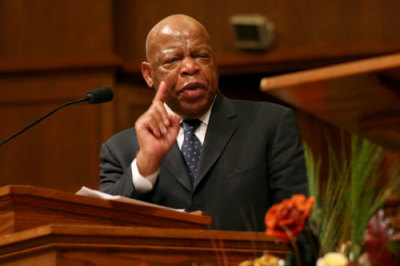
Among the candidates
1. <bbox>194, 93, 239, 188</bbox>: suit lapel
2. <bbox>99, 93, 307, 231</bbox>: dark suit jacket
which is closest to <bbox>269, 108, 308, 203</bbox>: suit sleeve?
<bbox>99, 93, 307, 231</bbox>: dark suit jacket

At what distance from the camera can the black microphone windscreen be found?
265cm

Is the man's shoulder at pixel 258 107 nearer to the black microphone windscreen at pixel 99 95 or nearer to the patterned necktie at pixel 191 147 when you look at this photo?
the patterned necktie at pixel 191 147

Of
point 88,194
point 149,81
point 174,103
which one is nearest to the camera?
point 88,194

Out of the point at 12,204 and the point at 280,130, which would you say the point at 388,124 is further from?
the point at 280,130

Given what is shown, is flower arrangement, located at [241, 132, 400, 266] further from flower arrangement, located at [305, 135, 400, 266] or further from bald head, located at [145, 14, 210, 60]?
bald head, located at [145, 14, 210, 60]

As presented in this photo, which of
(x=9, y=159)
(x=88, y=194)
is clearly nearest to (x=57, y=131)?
(x=9, y=159)

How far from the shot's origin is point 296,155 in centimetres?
289

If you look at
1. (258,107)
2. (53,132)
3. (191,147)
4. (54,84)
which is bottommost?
(53,132)

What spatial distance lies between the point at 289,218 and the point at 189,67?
1745mm

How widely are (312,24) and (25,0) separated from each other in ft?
6.14

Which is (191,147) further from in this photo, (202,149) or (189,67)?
(189,67)

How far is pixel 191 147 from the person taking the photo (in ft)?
9.89

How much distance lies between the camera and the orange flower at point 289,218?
1369mm

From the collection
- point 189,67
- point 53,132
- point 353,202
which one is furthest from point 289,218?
point 53,132
